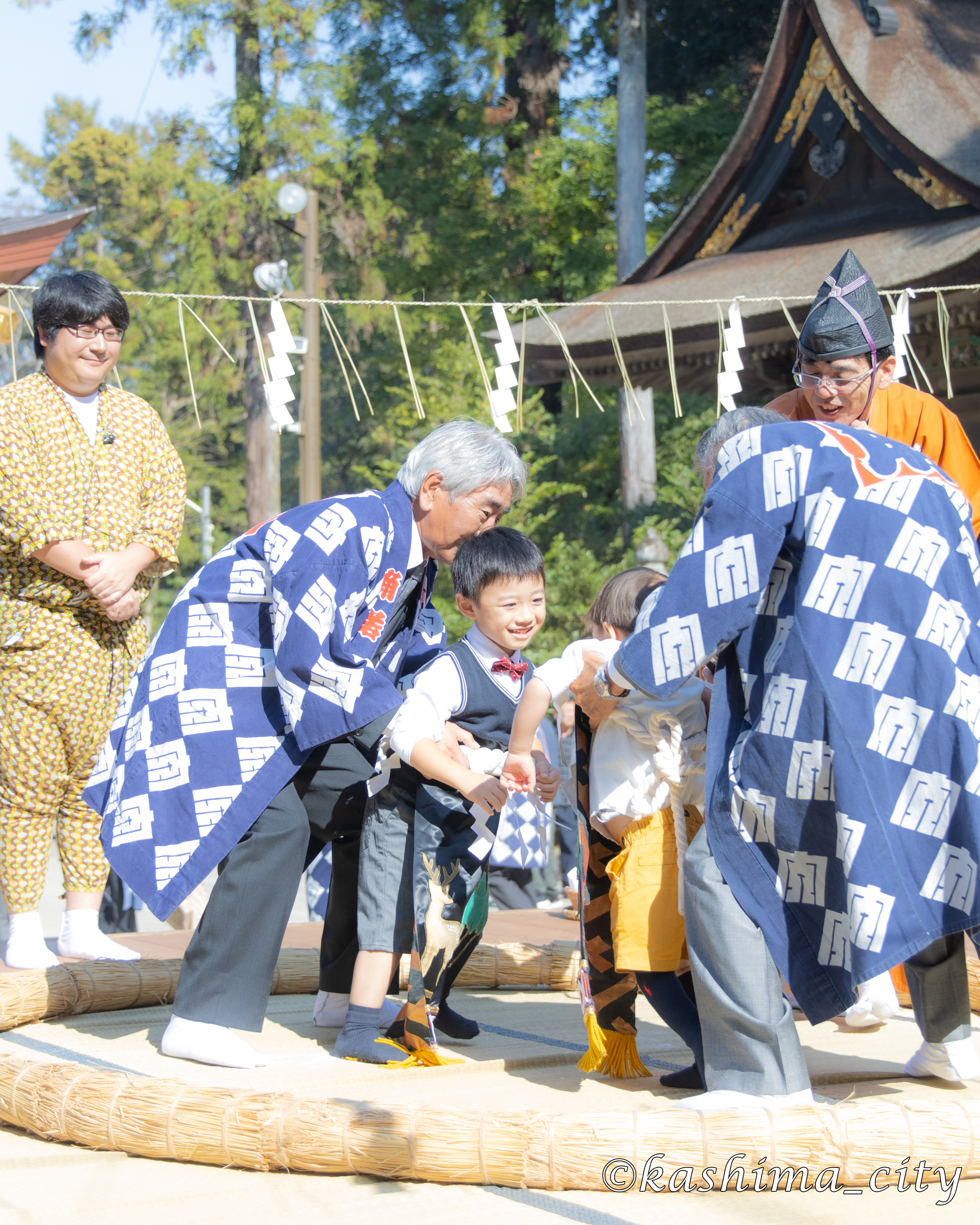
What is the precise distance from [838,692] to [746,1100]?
2.05 feet

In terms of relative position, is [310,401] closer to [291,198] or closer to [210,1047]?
[291,198]

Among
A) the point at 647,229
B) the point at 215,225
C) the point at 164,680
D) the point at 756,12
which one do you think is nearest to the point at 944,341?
the point at 164,680

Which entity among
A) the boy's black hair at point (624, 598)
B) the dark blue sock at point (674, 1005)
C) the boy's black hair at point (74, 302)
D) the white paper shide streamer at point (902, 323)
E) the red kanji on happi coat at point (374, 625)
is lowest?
the dark blue sock at point (674, 1005)

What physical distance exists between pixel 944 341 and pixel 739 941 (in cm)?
452

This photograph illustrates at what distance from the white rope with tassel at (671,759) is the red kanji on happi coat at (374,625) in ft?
1.76

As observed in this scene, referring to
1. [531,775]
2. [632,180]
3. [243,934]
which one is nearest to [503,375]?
[531,775]

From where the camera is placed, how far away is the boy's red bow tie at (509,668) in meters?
2.61

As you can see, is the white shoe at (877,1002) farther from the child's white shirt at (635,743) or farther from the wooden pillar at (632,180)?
the wooden pillar at (632,180)

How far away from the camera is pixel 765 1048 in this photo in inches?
76.5

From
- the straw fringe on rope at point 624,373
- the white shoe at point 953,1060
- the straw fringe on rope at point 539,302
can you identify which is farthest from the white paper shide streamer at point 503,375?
the white shoe at point 953,1060

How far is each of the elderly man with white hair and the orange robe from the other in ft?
3.00

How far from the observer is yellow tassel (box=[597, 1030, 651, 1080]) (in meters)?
2.38

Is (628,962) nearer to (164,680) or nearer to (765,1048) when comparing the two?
(765,1048)

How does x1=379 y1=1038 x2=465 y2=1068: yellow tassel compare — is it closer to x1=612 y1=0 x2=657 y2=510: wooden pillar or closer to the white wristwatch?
the white wristwatch
